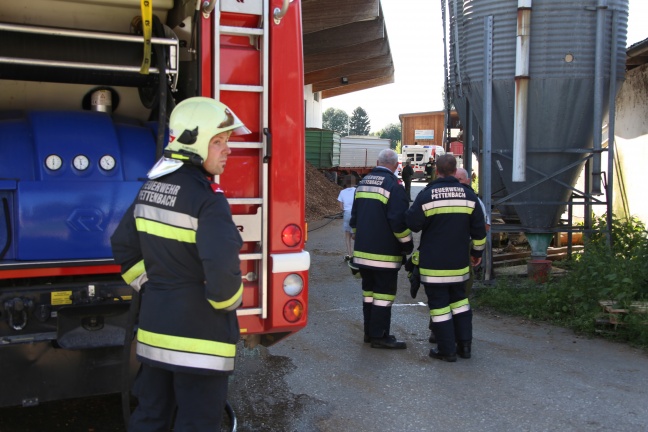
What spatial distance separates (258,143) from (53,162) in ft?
3.65

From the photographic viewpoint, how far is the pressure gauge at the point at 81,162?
3.72 m

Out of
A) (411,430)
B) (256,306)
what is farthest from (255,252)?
(411,430)

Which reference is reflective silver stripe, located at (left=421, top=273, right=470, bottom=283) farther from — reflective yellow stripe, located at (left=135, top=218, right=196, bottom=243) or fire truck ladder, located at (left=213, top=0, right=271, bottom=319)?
reflective yellow stripe, located at (left=135, top=218, right=196, bottom=243)

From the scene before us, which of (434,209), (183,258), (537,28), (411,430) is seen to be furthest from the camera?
(537,28)

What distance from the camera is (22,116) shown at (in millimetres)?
3938

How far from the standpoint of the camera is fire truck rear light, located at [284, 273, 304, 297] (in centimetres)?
376

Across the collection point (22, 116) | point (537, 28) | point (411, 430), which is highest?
point (537, 28)

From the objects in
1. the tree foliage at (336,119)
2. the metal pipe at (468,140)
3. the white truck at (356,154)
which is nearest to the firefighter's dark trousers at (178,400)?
the metal pipe at (468,140)

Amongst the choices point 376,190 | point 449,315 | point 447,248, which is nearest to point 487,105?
point 376,190

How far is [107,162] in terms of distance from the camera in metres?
3.80

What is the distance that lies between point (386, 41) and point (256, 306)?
23.8 m

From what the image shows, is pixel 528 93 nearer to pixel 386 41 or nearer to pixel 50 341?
pixel 50 341

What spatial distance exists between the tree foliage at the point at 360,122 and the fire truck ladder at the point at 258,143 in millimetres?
121427

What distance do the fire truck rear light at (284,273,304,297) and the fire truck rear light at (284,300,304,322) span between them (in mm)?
51
